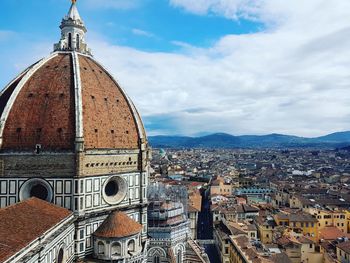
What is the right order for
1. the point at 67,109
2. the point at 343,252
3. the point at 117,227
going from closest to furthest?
the point at 117,227 → the point at 67,109 → the point at 343,252

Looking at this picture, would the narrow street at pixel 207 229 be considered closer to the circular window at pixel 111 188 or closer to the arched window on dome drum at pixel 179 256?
the arched window on dome drum at pixel 179 256

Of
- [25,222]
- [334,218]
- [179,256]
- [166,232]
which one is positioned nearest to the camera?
[25,222]

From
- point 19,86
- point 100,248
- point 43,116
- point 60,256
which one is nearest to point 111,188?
point 100,248

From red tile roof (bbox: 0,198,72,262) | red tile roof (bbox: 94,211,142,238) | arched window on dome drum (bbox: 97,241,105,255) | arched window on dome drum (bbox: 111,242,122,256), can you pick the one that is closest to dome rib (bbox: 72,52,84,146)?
red tile roof (bbox: 0,198,72,262)

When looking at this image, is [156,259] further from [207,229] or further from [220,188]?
[220,188]

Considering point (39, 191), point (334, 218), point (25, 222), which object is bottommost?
point (334, 218)

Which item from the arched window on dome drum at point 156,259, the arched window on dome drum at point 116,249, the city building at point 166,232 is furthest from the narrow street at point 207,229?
the arched window on dome drum at point 116,249
